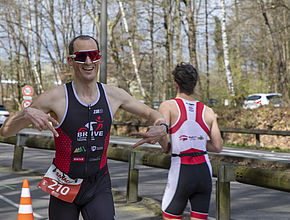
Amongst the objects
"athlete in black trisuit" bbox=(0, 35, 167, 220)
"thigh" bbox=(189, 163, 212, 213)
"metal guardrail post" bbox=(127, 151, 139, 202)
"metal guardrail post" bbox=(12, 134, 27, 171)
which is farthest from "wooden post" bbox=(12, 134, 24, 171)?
"athlete in black trisuit" bbox=(0, 35, 167, 220)

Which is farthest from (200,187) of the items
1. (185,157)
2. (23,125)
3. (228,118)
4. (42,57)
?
(42,57)

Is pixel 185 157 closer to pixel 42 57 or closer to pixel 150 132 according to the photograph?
pixel 150 132

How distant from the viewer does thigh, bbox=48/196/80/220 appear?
335 centimetres

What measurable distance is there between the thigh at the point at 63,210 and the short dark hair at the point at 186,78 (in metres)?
1.47

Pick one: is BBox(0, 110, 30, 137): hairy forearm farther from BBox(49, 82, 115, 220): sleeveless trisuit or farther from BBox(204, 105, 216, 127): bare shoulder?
BBox(204, 105, 216, 127): bare shoulder

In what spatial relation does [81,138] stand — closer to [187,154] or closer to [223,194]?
[187,154]

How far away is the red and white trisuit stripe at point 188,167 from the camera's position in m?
4.05

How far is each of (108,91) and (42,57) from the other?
38.8 meters

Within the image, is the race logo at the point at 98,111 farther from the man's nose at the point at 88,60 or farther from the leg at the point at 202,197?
the leg at the point at 202,197

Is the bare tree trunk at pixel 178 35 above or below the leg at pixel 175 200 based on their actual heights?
above

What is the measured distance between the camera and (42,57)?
41.1 m

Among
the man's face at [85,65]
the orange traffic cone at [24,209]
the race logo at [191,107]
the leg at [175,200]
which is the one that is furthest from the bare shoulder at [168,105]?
the orange traffic cone at [24,209]

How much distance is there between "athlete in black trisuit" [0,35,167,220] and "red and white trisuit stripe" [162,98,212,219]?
2.24ft

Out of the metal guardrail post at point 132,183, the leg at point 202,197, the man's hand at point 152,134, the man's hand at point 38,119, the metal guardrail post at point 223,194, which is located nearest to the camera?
the man's hand at point 38,119
